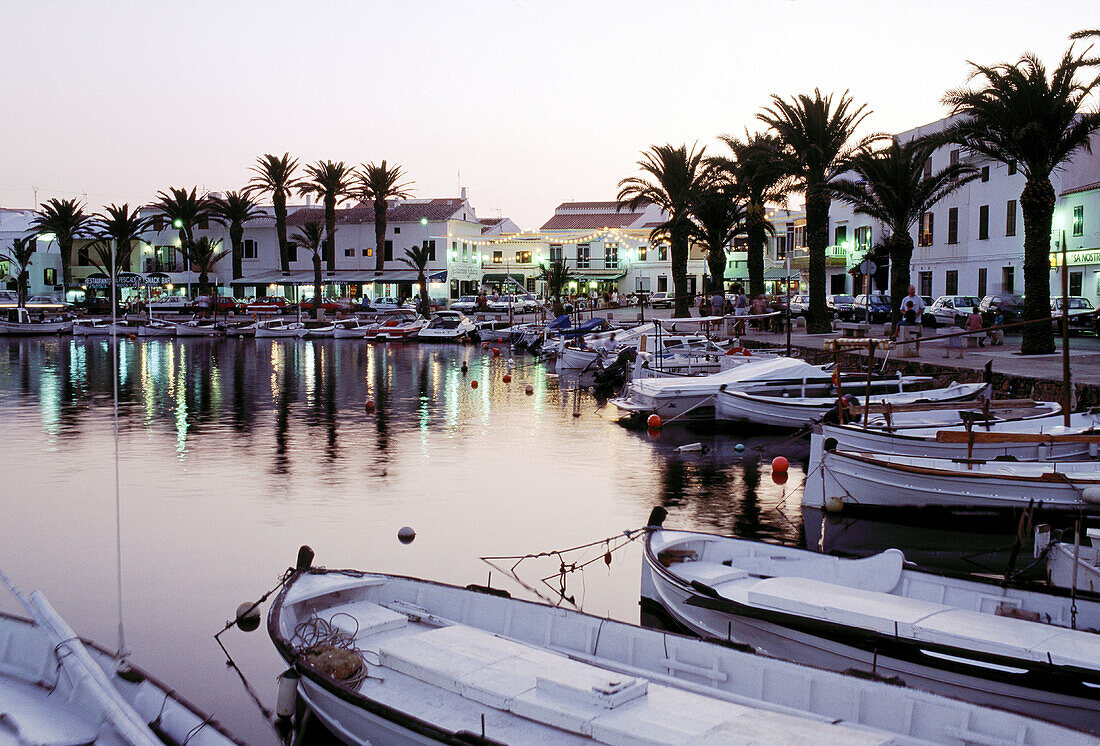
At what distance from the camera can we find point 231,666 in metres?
10.8

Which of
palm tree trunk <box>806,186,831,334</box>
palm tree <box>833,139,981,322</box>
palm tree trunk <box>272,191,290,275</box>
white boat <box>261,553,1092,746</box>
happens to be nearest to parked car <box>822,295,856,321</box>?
palm tree trunk <box>806,186,831,334</box>

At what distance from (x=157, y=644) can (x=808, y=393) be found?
750 inches

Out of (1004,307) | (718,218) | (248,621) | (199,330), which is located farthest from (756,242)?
(248,621)

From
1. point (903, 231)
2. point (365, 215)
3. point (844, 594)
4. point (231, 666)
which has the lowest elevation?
point (231, 666)

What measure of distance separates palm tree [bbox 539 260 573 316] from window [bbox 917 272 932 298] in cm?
3123

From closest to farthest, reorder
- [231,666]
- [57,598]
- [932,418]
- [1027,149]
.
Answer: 1. [231,666]
2. [57,598]
3. [932,418]
4. [1027,149]

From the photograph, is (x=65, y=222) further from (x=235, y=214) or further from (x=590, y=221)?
(x=590, y=221)

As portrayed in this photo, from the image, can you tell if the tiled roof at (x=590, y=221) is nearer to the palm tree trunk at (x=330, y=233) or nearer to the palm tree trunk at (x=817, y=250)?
the palm tree trunk at (x=330, y=233)

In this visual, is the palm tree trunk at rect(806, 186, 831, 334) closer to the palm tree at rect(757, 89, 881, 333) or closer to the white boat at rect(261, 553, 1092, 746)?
the palm tree at rect(757, 89, 881, 333)

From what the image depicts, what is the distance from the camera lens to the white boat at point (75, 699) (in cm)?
713

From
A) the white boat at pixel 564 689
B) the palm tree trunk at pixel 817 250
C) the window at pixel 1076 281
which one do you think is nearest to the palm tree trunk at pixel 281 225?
the palm tree trunk at pixel 817 250

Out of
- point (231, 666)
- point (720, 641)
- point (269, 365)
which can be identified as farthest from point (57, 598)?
point (269, 365)

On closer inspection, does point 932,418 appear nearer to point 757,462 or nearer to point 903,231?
point 757,462

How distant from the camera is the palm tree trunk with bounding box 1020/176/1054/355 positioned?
28922 millimetres
